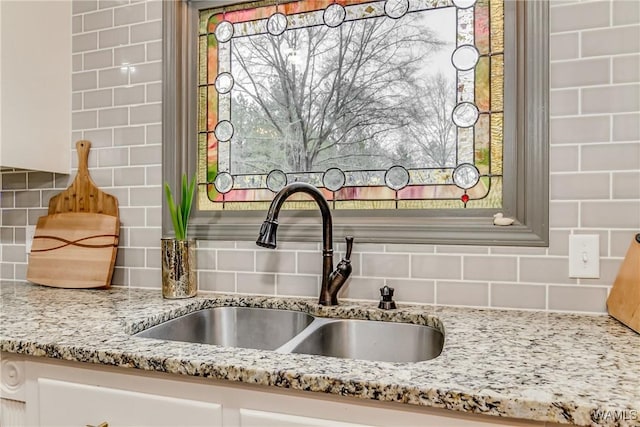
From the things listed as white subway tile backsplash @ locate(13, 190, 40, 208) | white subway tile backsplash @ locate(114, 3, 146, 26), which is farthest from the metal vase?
white subway tile backsplash @ locate(114, 3, 146, 26)

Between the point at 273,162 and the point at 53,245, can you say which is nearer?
the point at 273,162

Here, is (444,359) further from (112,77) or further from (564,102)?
(112,77)

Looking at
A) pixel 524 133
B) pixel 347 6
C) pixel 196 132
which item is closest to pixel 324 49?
pixel 347 6

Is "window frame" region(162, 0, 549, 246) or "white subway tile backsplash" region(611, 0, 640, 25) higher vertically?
"white subway tile backsplash" region(611, 0, 640, 25)

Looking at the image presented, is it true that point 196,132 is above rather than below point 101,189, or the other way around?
above

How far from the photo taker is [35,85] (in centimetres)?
160

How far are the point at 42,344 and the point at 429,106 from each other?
1.18 metres

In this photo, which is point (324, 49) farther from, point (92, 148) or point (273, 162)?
point (92, 148)

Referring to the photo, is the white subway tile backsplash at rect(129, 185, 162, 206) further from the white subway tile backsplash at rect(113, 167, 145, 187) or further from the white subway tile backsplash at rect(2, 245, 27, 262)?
the white subway tile backsplash at rect(2, 245, 27, 262)

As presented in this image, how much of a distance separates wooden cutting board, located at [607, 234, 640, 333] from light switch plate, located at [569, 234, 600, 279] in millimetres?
59

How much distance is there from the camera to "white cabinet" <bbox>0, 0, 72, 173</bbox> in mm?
1498

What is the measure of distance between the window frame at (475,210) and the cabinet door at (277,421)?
0.66 meters

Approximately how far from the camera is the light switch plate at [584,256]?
1185mm

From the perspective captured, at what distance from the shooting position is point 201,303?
1.38 meters
